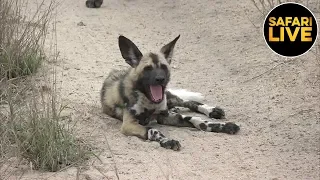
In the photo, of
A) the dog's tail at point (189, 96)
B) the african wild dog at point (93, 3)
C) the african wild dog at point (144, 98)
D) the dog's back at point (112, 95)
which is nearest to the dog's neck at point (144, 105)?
the african wild dog at point (144, 98)

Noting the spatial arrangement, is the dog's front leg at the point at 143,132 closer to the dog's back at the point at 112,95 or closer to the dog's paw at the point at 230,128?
the dog's back at the point at 112,95

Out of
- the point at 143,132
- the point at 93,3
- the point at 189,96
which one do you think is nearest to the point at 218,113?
the point at 189,96

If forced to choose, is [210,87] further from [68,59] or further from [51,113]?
[51,113]

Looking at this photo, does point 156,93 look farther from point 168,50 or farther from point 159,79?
point 168,50

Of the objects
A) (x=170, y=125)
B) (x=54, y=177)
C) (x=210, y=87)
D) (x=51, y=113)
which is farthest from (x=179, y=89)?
(x=54, y=177)

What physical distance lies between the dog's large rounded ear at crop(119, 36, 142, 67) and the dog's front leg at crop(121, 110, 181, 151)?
1.23 feet

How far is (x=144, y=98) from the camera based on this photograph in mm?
4215

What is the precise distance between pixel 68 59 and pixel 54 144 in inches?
92.6

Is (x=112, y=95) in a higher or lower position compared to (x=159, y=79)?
lower

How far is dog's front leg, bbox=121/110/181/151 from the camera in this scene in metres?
3.67

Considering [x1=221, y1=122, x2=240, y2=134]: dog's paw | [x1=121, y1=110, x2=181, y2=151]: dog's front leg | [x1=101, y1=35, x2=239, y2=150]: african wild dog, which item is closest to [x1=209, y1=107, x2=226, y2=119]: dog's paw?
[x1=101, y1=35, x2=239, y2=150]: african wild dog

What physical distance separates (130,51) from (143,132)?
64 centimetres

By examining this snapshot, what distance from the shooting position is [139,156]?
3.51m

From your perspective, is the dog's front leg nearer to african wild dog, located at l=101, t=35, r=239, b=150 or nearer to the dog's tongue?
african wild dog, located at l=101, t=35, r=239, b=150
